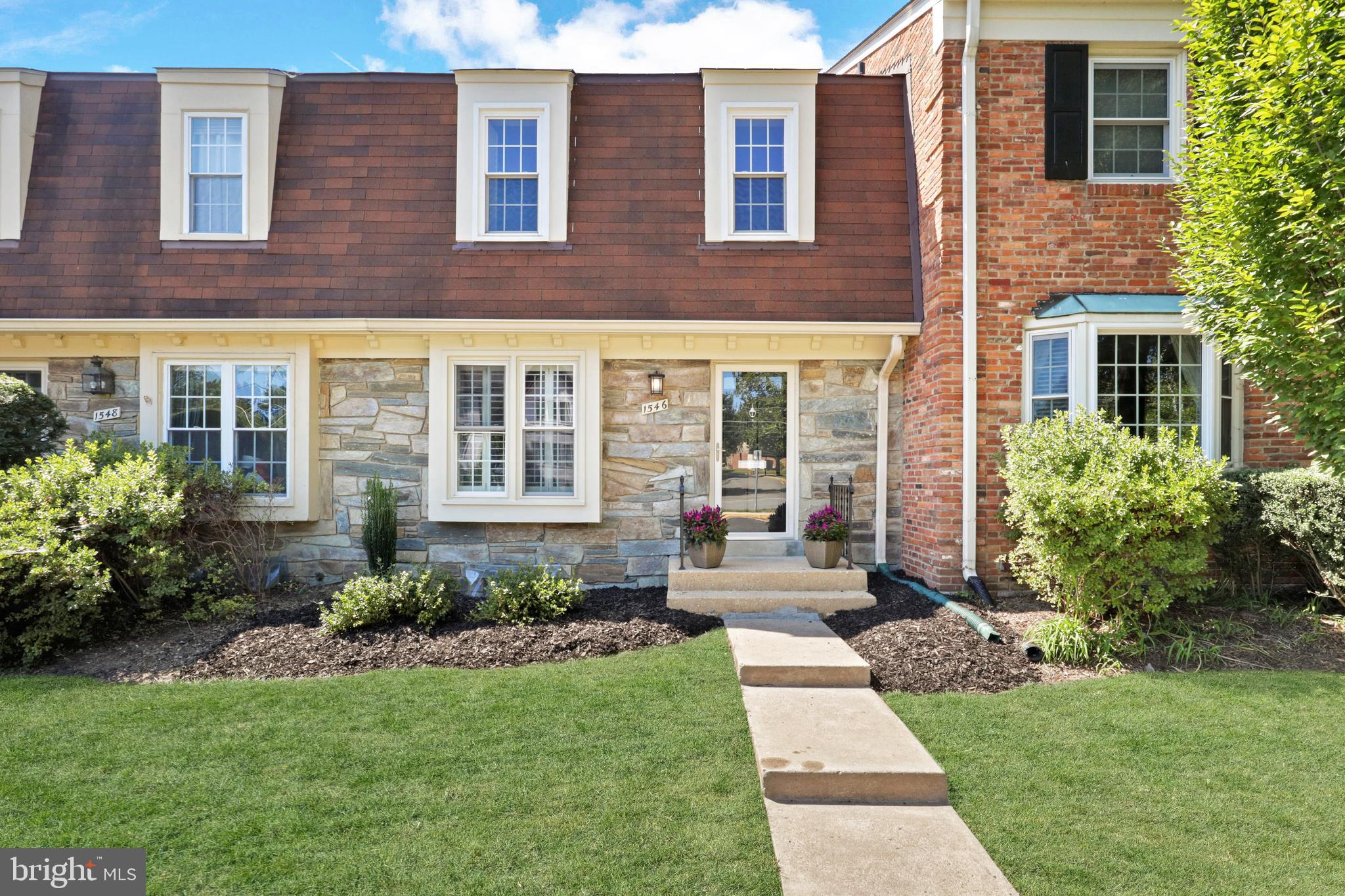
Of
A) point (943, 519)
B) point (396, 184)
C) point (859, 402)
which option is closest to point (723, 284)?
point (859, 402)

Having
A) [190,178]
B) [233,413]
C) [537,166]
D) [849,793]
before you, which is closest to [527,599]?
[849,793]

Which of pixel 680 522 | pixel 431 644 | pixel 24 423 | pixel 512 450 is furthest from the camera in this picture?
pixel 512 450

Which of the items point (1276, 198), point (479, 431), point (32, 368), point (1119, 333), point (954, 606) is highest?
point (1276, 198)

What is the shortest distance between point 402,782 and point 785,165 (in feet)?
22.7

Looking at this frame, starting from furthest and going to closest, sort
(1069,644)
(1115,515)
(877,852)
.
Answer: (1069,644), (1115,515), (877,852)

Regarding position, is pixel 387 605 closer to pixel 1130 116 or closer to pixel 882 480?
pixel 882 480

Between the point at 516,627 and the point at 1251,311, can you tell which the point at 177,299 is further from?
the point at 1251,311

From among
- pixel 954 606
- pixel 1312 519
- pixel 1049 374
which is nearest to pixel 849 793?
pixel 954 606

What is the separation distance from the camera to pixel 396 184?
26.0 ft

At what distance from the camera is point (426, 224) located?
7832 mm

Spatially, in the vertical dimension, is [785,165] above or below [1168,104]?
below

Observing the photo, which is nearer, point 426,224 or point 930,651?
point 930,651

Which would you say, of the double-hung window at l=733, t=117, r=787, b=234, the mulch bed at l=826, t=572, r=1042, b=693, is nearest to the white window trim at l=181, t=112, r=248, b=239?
the double-hung window at l=733, t=117, r=787, b=234

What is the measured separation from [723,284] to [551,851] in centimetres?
589
